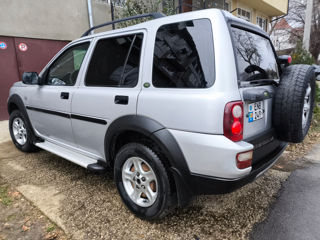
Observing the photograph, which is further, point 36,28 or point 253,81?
point 36,28

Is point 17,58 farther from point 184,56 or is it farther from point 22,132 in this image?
point 184,56

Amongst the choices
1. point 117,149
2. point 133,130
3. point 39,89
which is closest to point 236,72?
point 133,130

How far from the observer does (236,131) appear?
5.96ft

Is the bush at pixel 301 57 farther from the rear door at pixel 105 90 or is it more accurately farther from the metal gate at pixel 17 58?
the metal gate at pixel 17 58

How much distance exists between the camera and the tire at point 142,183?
2.09 metres

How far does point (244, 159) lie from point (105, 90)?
153cm

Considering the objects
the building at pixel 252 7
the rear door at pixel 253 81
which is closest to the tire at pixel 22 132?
the rear door at pixel 253 81

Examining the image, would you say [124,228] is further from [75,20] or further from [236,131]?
[75,20]

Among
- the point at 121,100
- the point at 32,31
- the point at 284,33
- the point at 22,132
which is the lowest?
the point at 22,132

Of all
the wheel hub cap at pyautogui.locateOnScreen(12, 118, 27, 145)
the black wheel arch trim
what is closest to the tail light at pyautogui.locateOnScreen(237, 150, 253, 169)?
the black wheel arch trim

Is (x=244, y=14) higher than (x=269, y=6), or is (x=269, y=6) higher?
(x=269, y=6)

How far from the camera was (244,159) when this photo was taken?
182 centimetres

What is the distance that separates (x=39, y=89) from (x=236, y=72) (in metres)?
2.79

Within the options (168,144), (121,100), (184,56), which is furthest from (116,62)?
(168,144)
